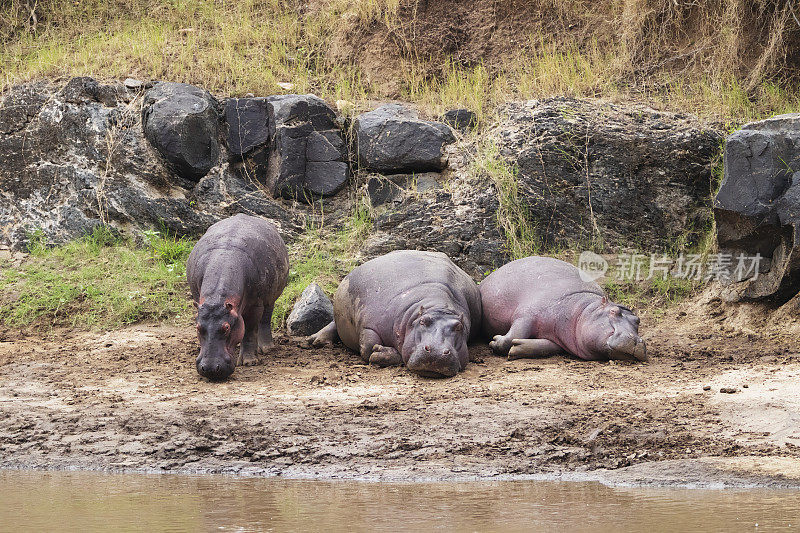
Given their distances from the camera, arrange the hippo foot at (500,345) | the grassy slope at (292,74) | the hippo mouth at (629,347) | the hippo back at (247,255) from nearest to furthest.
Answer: the hippo mouth at (629,347) → the hippo back at (247,255) → the hippo foot at (500,345) → the grassy slope at (292,74)

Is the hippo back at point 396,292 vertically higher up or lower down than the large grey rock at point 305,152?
lower down

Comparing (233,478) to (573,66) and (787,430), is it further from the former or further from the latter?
(573,66)

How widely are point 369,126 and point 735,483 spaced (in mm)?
7517

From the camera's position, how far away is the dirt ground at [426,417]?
4820 millimetres

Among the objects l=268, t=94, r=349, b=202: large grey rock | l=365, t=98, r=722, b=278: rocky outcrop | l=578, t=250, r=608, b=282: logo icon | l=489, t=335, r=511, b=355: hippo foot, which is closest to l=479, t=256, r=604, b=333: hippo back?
l=489, t=335, r=511, b=355: hippo foot

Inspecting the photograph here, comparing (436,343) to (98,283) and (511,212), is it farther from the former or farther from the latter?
(98,283)

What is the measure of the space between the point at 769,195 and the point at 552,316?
82.7 inches

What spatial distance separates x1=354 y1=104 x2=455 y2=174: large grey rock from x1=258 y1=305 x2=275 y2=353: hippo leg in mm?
3209

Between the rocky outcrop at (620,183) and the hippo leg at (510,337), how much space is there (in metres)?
2.28

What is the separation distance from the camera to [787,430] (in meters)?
5.04

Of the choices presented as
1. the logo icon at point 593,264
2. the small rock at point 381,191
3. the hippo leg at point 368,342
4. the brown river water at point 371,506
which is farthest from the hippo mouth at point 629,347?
the small rock at point 381,191

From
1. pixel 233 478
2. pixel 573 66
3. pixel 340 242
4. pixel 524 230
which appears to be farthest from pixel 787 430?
pixel 573 66

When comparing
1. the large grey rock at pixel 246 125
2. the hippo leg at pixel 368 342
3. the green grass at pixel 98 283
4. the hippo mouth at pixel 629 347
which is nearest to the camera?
the hippo mouth at pixel 629 347

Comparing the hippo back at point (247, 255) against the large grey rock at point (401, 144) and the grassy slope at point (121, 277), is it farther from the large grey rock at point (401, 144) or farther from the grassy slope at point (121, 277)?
the large grey rock at point (401, 144)
